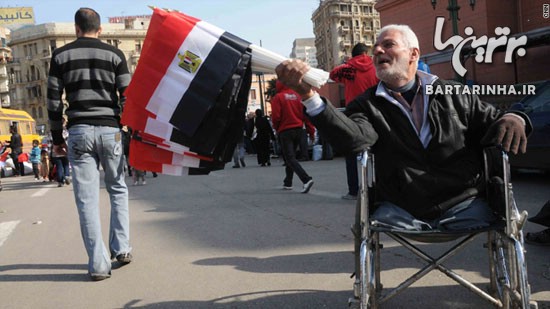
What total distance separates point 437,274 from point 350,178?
11.6 feet

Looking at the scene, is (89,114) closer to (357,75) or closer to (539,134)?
(357,75)

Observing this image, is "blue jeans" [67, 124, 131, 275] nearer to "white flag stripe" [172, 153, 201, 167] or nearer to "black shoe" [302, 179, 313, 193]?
"white flag stripe" [172, 153, 201, 167]

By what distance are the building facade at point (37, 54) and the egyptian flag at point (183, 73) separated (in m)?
97.3

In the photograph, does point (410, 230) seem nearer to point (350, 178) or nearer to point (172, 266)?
point (172, 266)

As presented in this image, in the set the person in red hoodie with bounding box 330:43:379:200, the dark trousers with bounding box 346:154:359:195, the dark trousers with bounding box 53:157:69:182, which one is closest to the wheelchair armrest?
the person in red hoodie with bounding box 330:43:379:200

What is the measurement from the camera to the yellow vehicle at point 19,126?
87.9ft

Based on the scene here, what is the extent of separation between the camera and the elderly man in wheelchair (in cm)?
265

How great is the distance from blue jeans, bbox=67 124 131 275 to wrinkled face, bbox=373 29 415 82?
233cm

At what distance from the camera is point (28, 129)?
2995cm

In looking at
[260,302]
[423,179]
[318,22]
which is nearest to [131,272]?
[260,302]

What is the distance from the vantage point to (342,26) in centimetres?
11319

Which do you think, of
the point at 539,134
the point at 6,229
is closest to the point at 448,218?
the point at 539,134

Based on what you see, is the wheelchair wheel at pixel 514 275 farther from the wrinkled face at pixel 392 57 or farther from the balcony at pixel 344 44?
the balcony at pixel 344 44

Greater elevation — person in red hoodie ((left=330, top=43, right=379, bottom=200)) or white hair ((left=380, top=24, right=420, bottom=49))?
person in red hoodie ((left=330, top=43, right=379, bottom=200))
